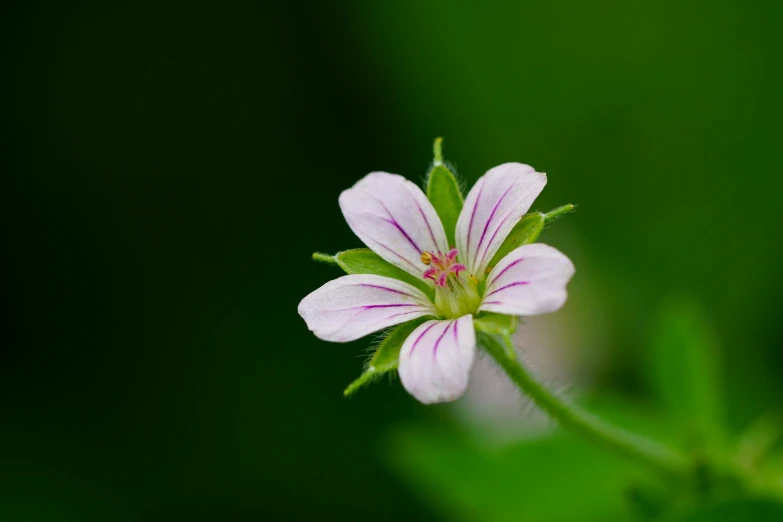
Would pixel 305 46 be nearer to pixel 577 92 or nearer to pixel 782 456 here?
pixel 577 92

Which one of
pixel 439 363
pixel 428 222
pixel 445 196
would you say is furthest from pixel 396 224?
pixel 439 363

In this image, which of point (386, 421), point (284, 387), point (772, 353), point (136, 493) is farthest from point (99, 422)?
point (772, 353)

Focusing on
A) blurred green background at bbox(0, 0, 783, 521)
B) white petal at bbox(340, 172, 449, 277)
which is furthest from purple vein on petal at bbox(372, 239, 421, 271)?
blurred green background at bbox(0, 0, 783, 521)

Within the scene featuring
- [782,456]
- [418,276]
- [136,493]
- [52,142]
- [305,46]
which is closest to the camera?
[418,276]

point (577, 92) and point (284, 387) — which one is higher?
point (577, 92)

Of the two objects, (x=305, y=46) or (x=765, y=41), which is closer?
(x=765, y=41)

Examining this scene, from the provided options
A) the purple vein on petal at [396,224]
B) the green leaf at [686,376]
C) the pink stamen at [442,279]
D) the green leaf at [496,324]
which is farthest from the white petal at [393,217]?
the green leaf at [686,376]

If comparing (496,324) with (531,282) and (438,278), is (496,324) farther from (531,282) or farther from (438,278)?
(438,278)
